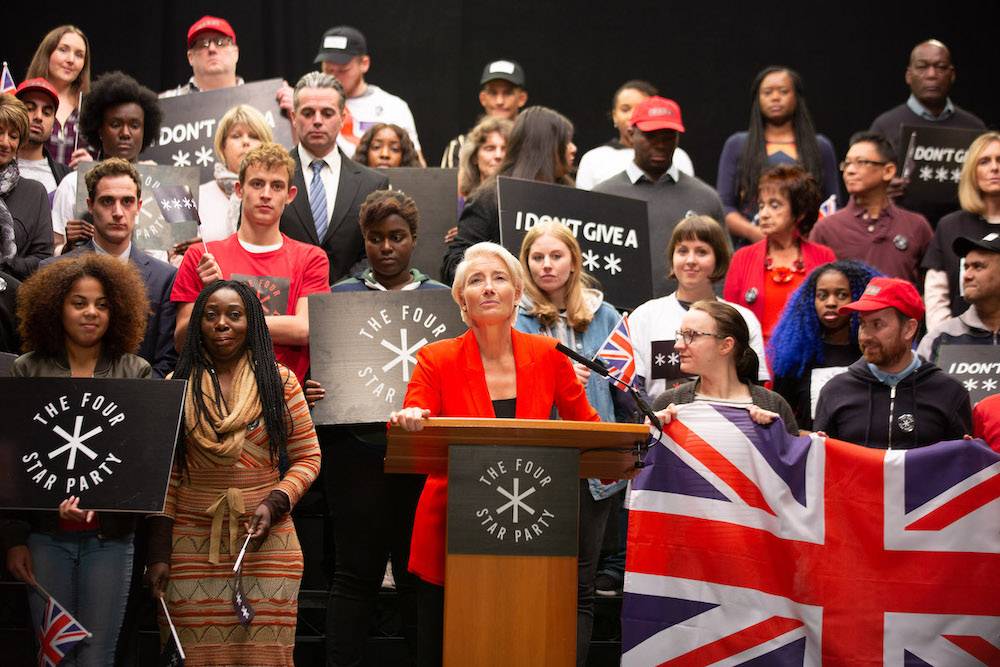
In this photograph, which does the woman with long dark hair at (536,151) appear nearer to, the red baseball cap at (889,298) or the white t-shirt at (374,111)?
the white t-shirt at (374,111)

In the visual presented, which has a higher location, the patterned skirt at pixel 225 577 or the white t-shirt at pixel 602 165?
the white t-shirt at pixel 602 165

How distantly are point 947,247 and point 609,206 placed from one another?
2.00 m

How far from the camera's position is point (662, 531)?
199 inches

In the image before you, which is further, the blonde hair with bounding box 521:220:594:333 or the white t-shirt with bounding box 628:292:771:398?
the white t-shirt with bounding box 628:292:771:398

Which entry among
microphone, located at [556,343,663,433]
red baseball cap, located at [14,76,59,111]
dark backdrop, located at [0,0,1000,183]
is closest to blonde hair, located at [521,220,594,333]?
microphone, located at [556,343,663,433]

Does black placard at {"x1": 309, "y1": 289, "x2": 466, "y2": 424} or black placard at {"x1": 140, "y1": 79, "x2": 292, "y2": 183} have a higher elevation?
black placard at {"x1": 140, "y1": 79, "x2": 292, "y2": 183}

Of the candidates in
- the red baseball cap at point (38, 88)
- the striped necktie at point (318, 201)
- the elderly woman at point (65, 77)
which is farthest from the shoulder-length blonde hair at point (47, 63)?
the striped necktie at point (318, 201)

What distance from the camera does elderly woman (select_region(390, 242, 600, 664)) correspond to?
4520mm

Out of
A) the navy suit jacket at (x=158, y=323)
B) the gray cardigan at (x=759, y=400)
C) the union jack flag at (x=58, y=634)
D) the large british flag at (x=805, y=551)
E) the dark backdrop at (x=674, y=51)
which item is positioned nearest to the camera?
the union jack flag at (x=58, y=634)

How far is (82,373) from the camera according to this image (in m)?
5.05

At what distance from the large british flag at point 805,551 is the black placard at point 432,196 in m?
2.45

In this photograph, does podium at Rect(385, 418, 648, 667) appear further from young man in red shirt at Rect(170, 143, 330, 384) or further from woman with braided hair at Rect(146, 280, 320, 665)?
young man in red shirt at Rect(170, 143, 330, 384)

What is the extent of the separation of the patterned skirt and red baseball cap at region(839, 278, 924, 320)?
243 centimetres

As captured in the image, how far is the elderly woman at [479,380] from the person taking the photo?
4.52m
